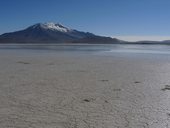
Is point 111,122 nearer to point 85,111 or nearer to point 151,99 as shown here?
point 85,111

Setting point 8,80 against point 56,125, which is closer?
point 56,125

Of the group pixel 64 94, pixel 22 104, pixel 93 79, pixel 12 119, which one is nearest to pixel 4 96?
pixel 22 104

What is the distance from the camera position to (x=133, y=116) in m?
5.55

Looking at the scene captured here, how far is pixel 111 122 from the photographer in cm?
518

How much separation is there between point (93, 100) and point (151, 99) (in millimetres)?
1437

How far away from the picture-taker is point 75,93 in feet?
25.5

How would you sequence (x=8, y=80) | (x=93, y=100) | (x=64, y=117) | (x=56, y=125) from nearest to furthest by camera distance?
(x=56, y=125), (x=64, y=117), (x=93, y=100), (x=8, y=80)

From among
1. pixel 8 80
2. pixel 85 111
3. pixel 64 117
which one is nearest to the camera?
pixel 64 117

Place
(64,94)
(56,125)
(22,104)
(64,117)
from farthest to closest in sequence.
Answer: (64,94)
(22,104)
(64,117)
(56,125)

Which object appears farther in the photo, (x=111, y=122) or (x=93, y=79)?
(x=93, y=79)

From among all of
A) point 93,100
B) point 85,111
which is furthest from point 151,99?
point 85,111

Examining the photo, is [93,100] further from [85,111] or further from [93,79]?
[93,79]

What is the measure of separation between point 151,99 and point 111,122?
2194 mm

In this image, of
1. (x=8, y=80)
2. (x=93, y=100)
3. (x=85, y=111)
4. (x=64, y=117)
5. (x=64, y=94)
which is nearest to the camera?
(x=64, y=117)
